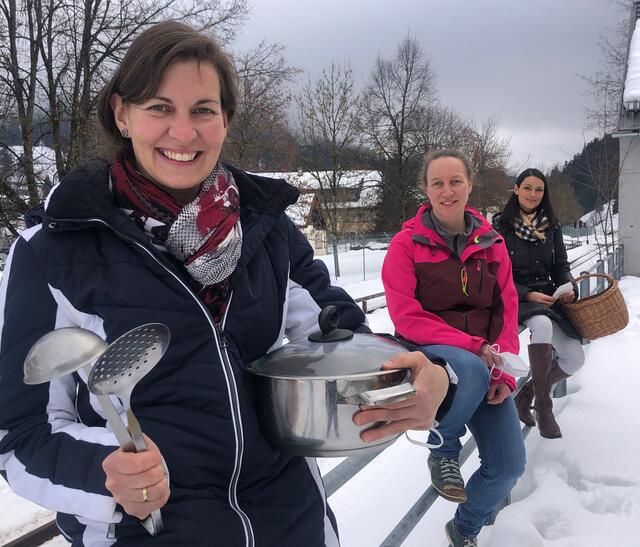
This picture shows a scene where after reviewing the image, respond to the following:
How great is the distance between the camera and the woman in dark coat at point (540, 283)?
11.3 ft

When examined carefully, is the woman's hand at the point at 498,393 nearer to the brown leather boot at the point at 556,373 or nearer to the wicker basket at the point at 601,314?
the wicker basket at the point at 601,314

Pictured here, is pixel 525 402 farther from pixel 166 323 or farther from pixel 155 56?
pixel 155 56

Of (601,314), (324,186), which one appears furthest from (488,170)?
(601,314)

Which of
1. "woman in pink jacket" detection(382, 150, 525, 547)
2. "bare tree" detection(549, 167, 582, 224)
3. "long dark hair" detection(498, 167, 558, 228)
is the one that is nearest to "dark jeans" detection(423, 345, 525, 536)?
"woman in pink jacket" detection(382, 150, 525, 547)

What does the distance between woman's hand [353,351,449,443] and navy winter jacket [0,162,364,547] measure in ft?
0.90

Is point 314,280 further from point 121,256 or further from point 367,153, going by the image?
point 367,153

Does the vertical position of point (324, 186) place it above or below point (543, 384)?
above

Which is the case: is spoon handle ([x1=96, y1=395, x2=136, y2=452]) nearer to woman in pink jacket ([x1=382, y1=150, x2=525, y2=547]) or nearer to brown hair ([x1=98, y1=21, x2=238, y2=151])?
brown hair ([x1=98, y1=21, x2=238, y2=151])

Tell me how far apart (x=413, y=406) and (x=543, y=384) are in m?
2.63

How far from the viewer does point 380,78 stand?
2798 cm

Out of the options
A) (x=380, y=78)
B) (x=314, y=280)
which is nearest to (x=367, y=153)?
(x=380, y=78)

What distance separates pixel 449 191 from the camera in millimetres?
2611

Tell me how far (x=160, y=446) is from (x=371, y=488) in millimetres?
2500

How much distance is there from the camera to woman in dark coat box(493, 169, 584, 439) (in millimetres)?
3443
